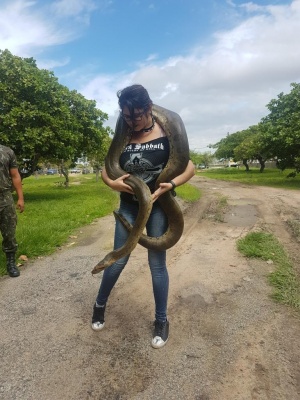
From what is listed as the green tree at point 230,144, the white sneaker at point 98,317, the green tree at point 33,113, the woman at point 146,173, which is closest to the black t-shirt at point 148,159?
the woman at point 146,173

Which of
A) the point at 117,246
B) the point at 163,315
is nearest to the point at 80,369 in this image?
the point at 163,315

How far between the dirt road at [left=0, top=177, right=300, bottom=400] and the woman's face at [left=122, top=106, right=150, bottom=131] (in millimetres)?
2048

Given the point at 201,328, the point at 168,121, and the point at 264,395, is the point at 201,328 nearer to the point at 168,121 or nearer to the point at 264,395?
the point at 264,395

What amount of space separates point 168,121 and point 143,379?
2.24 meters

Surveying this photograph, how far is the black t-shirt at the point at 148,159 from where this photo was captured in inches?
108

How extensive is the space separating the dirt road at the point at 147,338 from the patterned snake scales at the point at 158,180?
0.83 metres

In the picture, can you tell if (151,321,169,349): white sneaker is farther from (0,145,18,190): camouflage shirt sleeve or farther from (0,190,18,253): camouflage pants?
(0,145,18,190): camouflage shirt sleeve

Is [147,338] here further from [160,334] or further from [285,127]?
[285,127]

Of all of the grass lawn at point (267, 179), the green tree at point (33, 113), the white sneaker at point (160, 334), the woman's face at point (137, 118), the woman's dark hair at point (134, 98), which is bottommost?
the grass lawn at point (267, 179)

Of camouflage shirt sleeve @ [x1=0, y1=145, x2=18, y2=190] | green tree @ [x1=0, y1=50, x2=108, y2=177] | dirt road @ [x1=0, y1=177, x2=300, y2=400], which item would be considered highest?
green tree @ [x1=0, y1=50, x2=108, y2=177]

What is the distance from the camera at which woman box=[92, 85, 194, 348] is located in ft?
8.65

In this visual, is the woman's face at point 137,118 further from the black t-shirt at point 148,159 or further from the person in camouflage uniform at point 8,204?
the person in camouflage uniform at point 8,204

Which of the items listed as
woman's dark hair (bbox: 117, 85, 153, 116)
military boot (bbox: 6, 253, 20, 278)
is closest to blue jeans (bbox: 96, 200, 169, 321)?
woman's dark hair (bbox: 117, 85, 153, 116)

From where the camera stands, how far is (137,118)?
2.67 meters
